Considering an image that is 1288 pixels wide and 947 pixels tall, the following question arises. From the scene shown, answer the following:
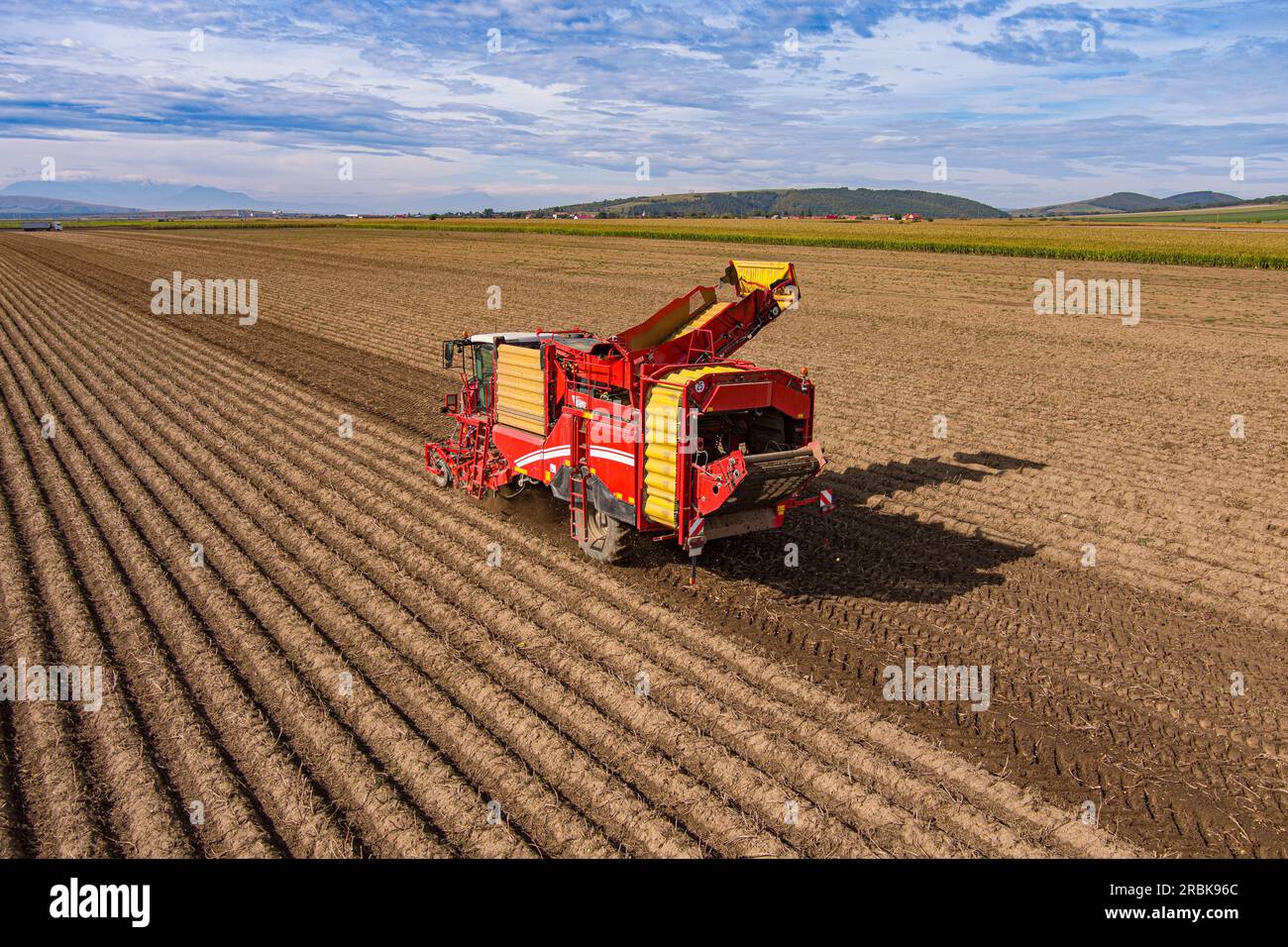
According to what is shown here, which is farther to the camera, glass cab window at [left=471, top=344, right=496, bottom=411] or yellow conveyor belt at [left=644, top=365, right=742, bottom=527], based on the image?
glass cab window at [left=471, top=344, right=496, bottom=411]

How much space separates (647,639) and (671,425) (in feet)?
7.19

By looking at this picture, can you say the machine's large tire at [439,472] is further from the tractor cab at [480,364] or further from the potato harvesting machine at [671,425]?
the potato harvesting machine at [671,425]

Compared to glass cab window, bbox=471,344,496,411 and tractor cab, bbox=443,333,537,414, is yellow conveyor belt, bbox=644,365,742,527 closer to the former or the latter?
tractor cab, bbox=443,333,537,414

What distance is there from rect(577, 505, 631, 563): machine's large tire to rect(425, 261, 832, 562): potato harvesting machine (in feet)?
0.05

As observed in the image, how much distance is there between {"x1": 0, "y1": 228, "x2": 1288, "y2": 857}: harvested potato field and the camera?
628 centimetres

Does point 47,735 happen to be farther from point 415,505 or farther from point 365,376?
point 365,376

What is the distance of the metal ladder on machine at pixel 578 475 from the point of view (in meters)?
10.5

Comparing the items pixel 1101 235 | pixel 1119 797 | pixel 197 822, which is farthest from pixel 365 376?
pixel 1101 235

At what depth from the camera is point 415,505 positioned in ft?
41.7

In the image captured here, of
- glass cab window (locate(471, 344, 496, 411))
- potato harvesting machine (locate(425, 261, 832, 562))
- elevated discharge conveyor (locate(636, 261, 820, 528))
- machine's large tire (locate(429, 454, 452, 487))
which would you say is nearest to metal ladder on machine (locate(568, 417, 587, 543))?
potato harvesting machine (locate(425, 261, 832, 562))

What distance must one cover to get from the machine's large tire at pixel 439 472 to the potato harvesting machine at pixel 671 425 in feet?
5.17

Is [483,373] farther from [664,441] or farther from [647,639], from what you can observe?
[647,639]

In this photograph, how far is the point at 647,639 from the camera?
346 inches
